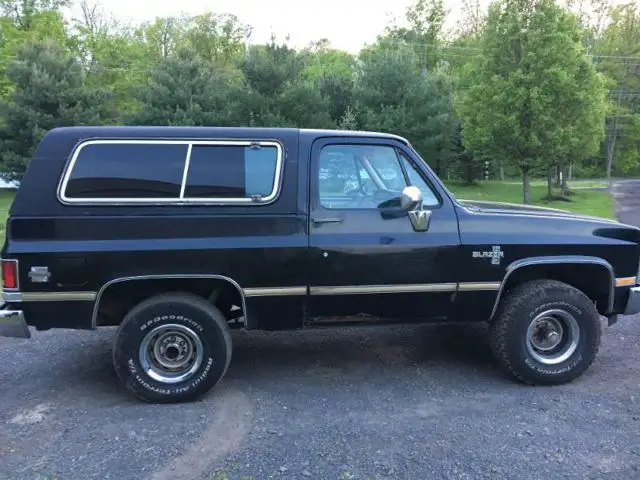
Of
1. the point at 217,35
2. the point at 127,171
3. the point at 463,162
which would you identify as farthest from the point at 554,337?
the point at 217,35

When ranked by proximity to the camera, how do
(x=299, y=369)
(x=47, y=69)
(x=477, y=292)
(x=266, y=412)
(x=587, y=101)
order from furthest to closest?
(x=47, y=69) → (x=587, y=101) → (x=299, y=369) → (x=477, y=292) → (x=266, y=412)

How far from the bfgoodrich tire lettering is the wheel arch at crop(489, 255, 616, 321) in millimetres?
2290

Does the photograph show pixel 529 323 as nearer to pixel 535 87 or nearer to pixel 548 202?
pixel 535 87

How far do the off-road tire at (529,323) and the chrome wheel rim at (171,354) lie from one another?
8.09ft

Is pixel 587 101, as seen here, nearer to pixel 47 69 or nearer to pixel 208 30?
pixel 47 69

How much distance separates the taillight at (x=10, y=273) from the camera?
3838 millimetres

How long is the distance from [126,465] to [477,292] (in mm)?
2848

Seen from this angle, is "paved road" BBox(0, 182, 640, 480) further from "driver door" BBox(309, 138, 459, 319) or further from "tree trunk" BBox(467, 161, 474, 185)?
"tree trunk" BBox(467, 161, 474, 185)

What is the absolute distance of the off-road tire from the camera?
14.4ft

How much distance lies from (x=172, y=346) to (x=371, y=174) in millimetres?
2072

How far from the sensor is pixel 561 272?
4684 millimetres

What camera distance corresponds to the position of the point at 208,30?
150 ft

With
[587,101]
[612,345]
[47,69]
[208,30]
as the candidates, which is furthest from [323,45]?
[612,345]

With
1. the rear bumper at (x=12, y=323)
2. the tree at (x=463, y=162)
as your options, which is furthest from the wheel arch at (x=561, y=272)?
the tree at (x=463, y=162)
